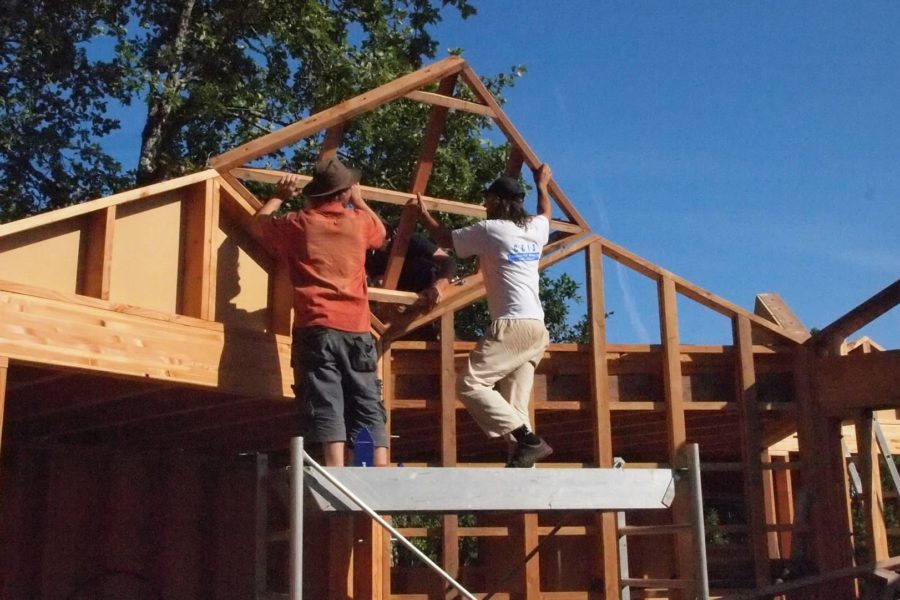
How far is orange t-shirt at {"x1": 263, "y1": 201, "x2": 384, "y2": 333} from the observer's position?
5316 millimetres

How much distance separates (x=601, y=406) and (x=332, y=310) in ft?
8.88

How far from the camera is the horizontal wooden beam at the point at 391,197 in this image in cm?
619

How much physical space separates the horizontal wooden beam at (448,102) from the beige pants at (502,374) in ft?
6.62

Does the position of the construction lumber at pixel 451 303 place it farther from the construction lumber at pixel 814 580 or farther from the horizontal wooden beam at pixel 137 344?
the construction lumber at pixel 814 580

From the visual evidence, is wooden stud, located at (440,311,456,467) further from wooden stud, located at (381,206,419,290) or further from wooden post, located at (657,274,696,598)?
wooden post, located at (657,274,696,598)

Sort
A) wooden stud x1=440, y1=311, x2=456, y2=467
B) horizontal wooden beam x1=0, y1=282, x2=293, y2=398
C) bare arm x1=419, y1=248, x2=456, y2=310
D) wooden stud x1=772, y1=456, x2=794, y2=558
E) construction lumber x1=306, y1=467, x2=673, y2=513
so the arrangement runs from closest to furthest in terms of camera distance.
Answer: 1. construction lumber x1=306, y1=467, x2=673, y2=513
2. horizontal wooden beam x1=0, y1=282, x2=293, y2=398
3. bare arm x1=419, y1=248, x2=456, y2=310
4. wooden stud x1=440, y1=311, x2=456, y2=467
5. wooden stud x1=772, y1=456, x2=794, y2=558

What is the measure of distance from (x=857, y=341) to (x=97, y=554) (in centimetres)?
668

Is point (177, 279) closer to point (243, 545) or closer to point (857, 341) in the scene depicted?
Answer: point (243, 545)

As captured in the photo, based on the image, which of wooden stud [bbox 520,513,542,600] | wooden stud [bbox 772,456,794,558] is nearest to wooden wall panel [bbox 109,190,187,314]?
wooden stud [bbox 520,513,542,600]

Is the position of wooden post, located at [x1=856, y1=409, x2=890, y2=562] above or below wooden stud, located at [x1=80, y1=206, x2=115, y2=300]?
below

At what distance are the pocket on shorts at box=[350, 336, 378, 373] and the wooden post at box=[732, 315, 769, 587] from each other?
340 centimetres

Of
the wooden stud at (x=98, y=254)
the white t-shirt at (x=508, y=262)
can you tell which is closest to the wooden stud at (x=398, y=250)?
the white t-shirt at (x=508, y=262)

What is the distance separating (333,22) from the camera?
14695mm

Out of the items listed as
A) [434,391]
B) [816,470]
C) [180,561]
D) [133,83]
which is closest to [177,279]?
[434,391]
